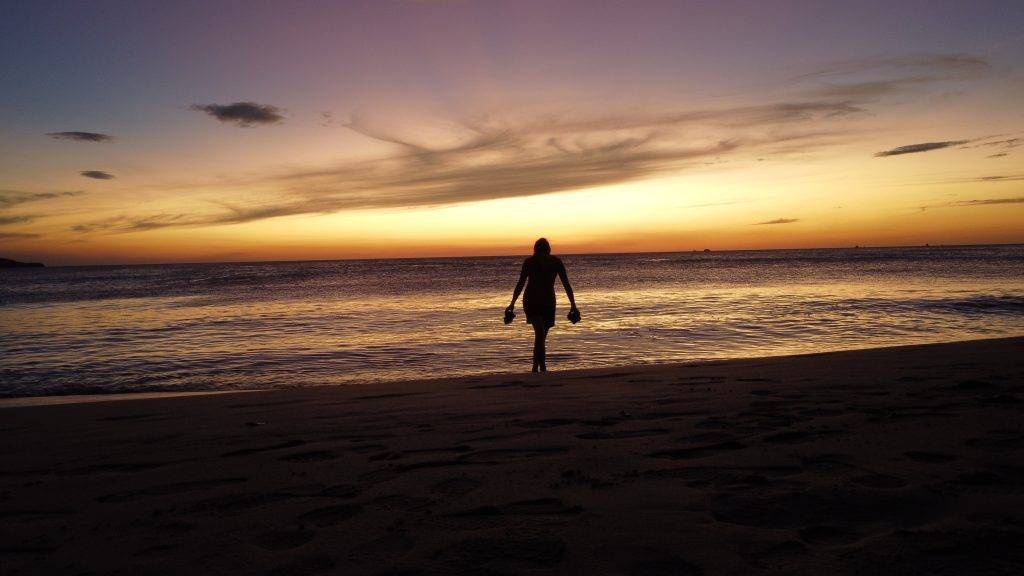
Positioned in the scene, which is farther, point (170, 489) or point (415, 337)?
point (415, 337)

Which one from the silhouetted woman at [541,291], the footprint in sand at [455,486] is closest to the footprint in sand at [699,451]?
the footprint in sand at [455,486]

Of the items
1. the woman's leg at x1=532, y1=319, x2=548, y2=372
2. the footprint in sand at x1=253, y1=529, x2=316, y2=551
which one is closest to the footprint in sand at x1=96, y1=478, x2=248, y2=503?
the footprint in sand at x1=253, y1=529, x2=316, y2=551

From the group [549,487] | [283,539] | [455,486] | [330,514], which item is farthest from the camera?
[455,486]

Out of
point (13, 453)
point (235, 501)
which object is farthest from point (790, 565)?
point (13, 453)

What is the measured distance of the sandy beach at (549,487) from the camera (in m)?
2.45

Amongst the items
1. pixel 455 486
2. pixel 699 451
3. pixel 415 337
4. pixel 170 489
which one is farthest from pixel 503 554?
pixel 415 337

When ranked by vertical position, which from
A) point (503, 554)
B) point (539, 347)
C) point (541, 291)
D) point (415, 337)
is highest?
point (541, 291)

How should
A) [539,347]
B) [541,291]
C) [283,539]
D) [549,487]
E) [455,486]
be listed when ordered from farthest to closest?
[539,347] → [541,291] → [455,486] → [549,487] → [283,539]

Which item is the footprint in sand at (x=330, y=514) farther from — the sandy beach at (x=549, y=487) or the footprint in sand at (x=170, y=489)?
the footprint in sand at (x=170, y=489)

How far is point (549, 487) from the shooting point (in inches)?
129

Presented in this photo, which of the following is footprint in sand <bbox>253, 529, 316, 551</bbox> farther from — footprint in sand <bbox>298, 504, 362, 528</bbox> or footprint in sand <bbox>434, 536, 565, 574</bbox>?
footprint in sand <bbox>434, 536, 565, 574</bbox>

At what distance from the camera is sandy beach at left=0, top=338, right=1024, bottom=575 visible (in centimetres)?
245

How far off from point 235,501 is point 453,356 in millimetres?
9841

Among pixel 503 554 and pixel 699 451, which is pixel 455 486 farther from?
pixel 699 451
